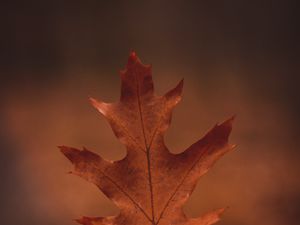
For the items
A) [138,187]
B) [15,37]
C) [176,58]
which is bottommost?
[138,187]

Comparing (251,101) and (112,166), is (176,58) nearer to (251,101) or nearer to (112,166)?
(251,101)

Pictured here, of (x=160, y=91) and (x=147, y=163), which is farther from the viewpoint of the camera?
(x=160, y=91)

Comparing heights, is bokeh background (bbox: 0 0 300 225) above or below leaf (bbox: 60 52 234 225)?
above

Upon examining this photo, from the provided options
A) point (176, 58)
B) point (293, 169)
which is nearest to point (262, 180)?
point (293, 169)

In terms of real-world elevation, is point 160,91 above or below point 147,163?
above

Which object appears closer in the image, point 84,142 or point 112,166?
point 112,166
